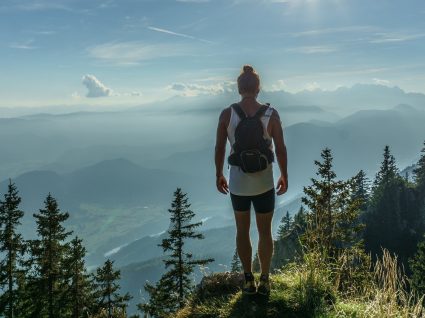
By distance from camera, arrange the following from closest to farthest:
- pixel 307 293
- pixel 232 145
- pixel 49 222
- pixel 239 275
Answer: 1. pixel 307 293
2. pixel 232 145
3. pixel 239 275
4. pixel 49 222

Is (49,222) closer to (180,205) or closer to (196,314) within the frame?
(180,205)

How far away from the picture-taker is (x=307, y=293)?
6.15m

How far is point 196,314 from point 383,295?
3010 millimetres

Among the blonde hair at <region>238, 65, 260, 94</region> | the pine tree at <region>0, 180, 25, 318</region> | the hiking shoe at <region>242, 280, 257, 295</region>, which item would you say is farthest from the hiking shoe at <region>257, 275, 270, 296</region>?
the pine tree at <region>0, 180, 25, 318</region>

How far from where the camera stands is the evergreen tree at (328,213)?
7133 mm

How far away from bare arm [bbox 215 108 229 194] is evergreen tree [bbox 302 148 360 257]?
1.66 metres

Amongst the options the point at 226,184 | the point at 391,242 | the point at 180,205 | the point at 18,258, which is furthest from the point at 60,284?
the point at 391,242

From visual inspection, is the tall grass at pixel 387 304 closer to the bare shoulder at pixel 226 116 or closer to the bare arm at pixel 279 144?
the bare arm at pixel 279 144

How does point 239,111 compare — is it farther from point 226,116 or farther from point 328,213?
point 328,213

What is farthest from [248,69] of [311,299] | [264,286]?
[311,299]

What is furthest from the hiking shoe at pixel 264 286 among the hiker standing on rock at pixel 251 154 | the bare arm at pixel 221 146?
the bare arm at pixel 221 146

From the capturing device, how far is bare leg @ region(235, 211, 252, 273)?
676 cm

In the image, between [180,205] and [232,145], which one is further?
[180,205]

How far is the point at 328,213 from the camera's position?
28.3 ft
